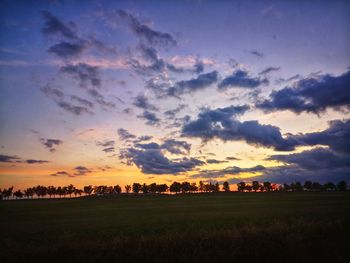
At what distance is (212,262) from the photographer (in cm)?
1055

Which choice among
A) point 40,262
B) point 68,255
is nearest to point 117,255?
point 68,255

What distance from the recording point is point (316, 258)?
10.9 metres

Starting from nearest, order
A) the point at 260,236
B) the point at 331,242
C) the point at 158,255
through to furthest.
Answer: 1. the point at 158,255
2. the point at 331,242
3. the point at 260,236

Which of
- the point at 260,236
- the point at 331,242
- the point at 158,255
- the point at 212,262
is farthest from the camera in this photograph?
the point at 260,236

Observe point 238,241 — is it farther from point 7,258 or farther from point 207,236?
point 7,258

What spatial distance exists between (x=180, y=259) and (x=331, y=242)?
7.31 meters

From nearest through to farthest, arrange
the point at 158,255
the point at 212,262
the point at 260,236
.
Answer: the point at 212,262 < the point at 158,255 < the point at 260,236

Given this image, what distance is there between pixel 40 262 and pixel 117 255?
3000 millimetres

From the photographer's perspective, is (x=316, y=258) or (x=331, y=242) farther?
(x=331, y=242)

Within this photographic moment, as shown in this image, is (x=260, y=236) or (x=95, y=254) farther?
(x=260, y=236)

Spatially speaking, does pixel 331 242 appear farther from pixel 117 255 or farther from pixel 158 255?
pixel 117 255

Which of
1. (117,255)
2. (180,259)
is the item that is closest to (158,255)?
(180,259)

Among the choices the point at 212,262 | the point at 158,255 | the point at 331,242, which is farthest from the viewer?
the point at 331,242

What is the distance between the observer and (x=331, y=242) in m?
13.0
